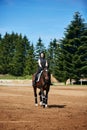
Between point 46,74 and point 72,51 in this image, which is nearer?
point 46,74

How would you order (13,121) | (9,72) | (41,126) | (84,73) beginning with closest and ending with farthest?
(41,126)
(13,121)
(84,73)
(9,72)

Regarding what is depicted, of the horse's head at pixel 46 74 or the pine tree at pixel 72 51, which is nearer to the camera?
the horse's head at pixel 46 74

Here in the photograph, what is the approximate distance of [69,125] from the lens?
11438mm

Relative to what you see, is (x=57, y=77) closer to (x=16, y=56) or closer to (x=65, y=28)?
(x=65, y=28)

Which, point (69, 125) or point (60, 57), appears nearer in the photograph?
point (69, 125)

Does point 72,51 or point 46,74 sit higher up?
point 72,51

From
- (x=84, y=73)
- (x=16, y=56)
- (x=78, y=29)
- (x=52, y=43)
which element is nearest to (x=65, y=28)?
(x=78, y=29)

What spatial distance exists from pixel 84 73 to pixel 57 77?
5784 mm

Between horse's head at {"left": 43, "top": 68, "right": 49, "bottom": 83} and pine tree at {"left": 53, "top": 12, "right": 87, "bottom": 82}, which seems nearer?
horse's head at {"left": 43, "top": 68, "right": 49, "bottom": 83}

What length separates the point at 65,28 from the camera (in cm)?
6638

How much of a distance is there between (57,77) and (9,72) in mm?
39841

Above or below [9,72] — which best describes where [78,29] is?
above

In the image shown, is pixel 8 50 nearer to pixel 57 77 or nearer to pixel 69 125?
pixel 57 77

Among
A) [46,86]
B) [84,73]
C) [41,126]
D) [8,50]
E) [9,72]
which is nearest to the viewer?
[41,126]
